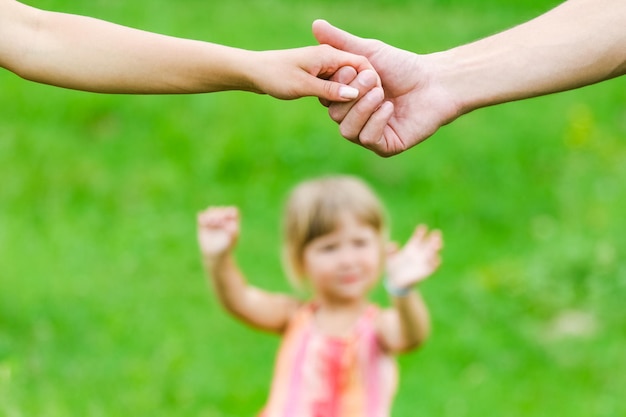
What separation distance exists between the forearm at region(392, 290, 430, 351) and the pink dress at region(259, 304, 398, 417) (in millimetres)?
147

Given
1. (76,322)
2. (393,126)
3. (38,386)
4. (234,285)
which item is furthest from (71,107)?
(393,126)

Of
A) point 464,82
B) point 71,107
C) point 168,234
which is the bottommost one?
point 464,82

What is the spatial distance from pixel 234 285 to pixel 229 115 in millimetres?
4901

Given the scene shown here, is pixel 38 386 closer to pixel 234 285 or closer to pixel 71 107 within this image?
pixel 234 285

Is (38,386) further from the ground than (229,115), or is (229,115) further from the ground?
(229,115)

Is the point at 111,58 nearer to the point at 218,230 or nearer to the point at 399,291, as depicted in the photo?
the point at 218,230

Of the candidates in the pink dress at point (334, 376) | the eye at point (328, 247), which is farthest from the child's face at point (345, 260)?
the pink dress at point (334, 376)

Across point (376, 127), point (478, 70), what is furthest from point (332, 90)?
point (478, 70)

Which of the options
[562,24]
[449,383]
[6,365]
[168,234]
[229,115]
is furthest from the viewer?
[229,115]

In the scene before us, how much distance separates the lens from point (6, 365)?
559 centimetres

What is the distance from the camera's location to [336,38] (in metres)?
3.62

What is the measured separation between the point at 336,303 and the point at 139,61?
1566mm

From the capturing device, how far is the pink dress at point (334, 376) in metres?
4.54

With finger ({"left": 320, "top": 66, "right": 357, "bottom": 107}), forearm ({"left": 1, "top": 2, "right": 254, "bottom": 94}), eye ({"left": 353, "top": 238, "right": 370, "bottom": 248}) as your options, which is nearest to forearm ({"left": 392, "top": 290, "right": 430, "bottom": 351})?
eye ({"left": 353, "top": 238, "right": 370, "bottom": 248})
